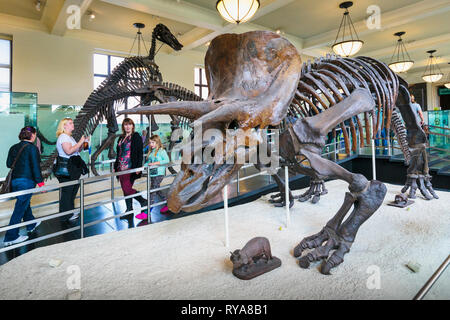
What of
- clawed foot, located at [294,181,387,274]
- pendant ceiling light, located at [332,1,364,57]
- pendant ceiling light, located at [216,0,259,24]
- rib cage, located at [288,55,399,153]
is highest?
pendant ceiling light, located at [332,1,364,57]

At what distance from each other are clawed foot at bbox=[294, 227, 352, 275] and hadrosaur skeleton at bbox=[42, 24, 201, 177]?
11.5ft

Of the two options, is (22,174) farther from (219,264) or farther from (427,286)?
(427,286)

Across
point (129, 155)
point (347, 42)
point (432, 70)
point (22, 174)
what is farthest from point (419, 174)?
point (432, 70)

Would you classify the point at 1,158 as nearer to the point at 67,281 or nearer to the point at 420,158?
the point at 67,281

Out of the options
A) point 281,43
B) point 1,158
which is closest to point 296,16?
point 281,43

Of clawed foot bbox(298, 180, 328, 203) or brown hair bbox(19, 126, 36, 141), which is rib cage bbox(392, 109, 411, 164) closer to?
clawed foot bbox(298, 180, 328, 203)

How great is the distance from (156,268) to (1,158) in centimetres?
471

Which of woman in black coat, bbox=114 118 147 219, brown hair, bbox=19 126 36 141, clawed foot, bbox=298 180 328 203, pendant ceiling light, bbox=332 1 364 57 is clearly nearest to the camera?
brown hair, bbox=19 126 36 141

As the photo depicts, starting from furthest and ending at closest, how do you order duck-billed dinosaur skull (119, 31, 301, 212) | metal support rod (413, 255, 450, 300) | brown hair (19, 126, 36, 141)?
1. brown hair (19, 126, 36, 141)
2. duck-billed dinosaur skull (119, 31, 301, 212)
3. metal support rod (413, 255, 450, 300)

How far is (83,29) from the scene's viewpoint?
9008 millimetres

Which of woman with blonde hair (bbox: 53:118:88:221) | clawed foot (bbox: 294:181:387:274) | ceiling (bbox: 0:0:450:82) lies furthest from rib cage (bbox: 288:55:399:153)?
ceiling (bbox: 0:0:450:82)

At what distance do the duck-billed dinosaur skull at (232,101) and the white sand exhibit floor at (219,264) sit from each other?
2.80 feet

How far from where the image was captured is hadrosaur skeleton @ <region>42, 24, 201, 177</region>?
488 centimetres

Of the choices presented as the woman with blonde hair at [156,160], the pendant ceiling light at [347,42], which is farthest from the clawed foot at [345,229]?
the pendant ceiling light at [347,42]
